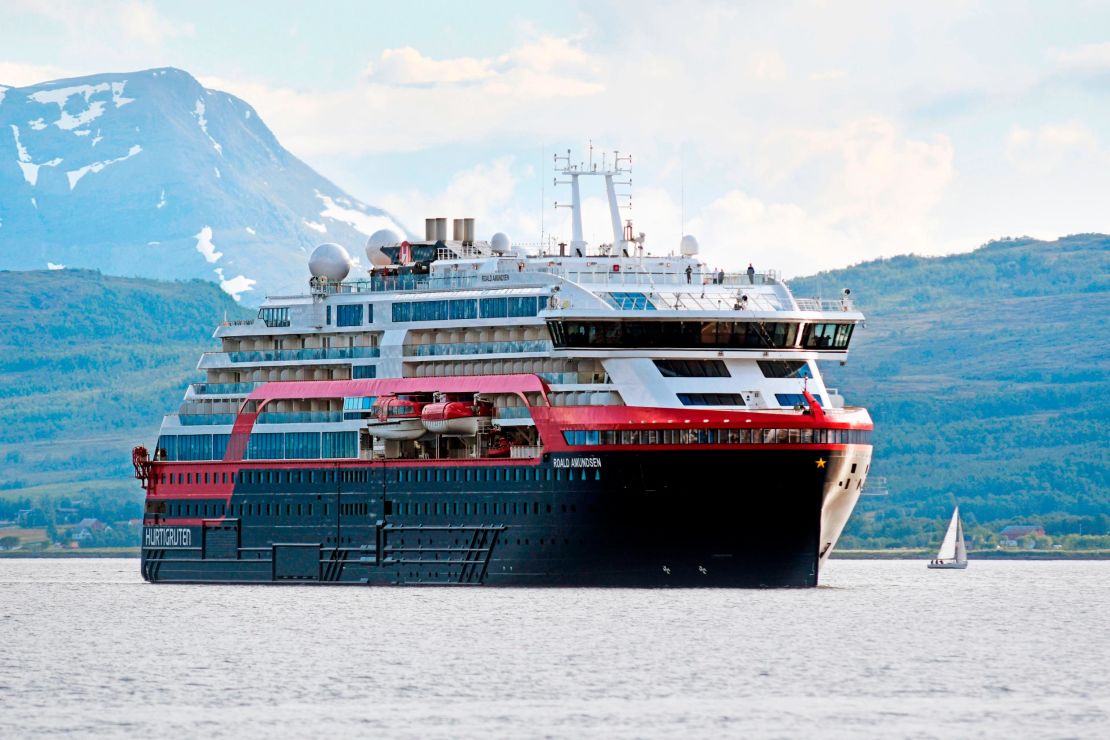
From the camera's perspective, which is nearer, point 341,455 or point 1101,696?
point 1101,696

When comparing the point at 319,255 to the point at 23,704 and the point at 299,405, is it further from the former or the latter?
the point at 23,704

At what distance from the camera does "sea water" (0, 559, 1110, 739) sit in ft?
190

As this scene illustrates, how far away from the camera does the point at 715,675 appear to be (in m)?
→ 66.3

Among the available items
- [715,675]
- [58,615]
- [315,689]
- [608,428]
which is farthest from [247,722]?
[58,615]

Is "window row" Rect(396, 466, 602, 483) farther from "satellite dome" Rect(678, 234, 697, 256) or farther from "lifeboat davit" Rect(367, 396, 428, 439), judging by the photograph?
"satellite dome" Rect(678, 234, 697, 256)

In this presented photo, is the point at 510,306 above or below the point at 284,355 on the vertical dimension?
above

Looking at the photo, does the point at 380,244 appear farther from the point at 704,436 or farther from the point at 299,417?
the point at 704,436

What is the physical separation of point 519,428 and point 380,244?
16133 millimetres

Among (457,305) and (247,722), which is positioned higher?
(457,305)

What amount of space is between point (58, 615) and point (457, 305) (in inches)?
706

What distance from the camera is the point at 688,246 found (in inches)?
3885

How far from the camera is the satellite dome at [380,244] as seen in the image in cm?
10462

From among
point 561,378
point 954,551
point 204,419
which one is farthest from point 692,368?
point 954,551

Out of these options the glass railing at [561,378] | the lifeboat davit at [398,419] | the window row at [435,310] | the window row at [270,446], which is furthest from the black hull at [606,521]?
the window row at [435,310]
